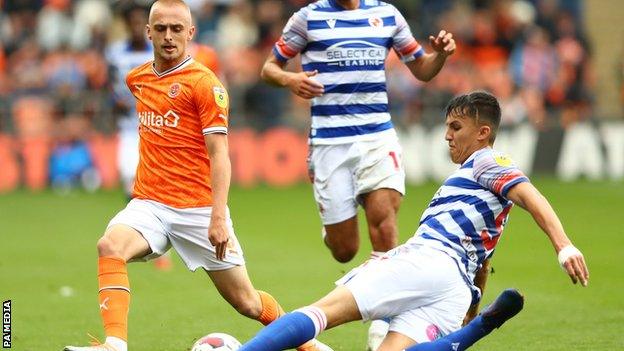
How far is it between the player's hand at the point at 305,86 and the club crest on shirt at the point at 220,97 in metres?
1.45

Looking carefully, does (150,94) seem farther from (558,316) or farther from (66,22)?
(66,22)

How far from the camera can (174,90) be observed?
7641 millimetres

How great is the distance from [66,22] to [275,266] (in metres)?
13.3

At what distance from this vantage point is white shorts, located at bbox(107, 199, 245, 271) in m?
7.57

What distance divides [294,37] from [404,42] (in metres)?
0.82

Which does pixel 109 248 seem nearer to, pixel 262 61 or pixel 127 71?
pixel 127 71

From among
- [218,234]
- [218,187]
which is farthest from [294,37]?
[218,234]

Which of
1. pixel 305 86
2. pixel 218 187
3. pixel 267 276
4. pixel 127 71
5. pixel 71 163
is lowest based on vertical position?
pixel 71 163

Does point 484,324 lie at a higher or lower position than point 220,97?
lower

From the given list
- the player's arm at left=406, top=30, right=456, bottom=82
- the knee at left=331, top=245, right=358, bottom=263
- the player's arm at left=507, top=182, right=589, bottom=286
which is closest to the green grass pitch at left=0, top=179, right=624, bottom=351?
the knee at left=331, top=245, right=358, bottom=263

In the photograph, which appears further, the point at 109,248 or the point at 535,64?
the point at 535,64

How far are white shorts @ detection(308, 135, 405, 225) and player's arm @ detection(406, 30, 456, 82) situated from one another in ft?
1.76

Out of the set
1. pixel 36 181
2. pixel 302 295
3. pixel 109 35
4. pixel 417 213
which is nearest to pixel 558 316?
pixel 302 295

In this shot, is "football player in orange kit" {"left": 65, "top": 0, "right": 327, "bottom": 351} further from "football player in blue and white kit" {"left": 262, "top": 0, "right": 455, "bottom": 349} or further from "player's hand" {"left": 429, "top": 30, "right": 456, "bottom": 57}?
"player's hand" {"left": 429, "top": 30, "right": 456, "bottom": 57}
